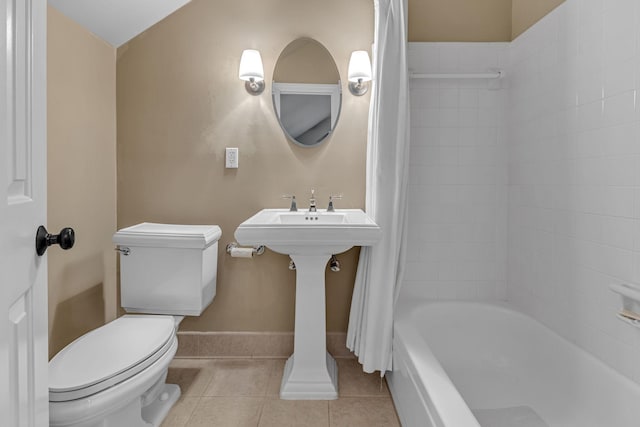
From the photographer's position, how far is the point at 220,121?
2289 mm

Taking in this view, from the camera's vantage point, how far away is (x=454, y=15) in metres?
2.21

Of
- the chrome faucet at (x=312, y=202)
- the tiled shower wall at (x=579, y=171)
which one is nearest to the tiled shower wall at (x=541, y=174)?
the tiled shower wall at (x=579, y=171)

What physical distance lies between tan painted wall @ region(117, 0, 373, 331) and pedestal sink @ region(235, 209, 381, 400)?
310 millimetres

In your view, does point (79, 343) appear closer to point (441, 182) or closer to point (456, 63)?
point (441, 182)

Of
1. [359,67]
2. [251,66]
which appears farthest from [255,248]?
[359,67]

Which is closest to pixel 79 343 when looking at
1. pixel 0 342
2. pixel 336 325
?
pixel 0 342

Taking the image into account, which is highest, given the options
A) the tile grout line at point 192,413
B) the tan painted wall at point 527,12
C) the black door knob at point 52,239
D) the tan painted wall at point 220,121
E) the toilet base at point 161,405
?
the tan painted wall at point 527,12

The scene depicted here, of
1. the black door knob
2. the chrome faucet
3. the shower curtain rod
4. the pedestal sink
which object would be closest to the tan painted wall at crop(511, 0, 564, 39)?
the shower curtain rod

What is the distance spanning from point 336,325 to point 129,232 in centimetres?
123

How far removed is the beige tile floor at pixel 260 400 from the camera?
1.76 meters

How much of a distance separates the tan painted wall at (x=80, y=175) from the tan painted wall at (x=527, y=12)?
7.22 ft

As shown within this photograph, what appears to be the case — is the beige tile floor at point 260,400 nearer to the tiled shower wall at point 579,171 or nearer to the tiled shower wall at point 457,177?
the tiled shower wall at point 457,177

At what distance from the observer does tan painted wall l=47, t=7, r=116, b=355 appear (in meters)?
1.78

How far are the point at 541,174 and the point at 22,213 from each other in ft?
6.41
